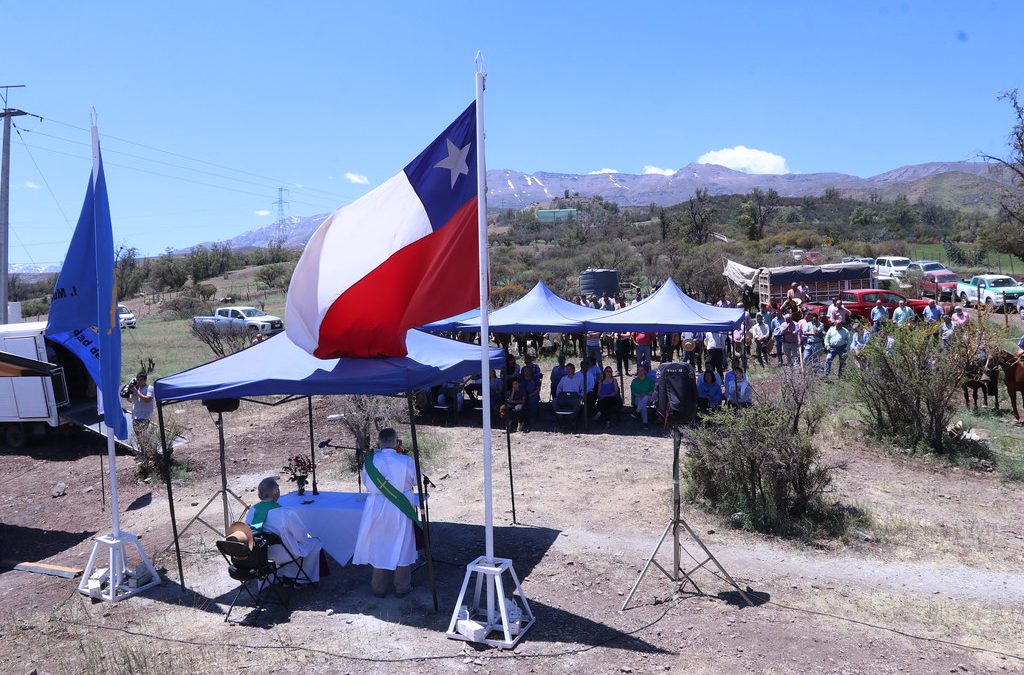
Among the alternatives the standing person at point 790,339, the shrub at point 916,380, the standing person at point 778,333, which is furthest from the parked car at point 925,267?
the shrub at point 916,380

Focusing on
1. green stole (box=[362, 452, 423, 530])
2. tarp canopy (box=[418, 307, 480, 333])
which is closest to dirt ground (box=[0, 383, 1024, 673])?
green stole (box=[362, 452, 423, 530])

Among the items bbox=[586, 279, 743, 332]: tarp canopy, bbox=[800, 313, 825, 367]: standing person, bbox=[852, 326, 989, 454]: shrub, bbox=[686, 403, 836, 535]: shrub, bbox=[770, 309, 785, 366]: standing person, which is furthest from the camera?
bbox=[770, 309, 785, 366]: standing person

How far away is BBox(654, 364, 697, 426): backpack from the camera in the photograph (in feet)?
20.4

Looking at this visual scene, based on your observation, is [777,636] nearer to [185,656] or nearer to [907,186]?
[185,656]

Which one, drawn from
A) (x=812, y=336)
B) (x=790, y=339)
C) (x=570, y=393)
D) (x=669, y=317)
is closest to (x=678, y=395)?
(x=570, y=393)

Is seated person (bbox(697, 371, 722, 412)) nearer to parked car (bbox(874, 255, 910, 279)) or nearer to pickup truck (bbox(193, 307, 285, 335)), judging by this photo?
pickup truck (bbox(193, 307, 285, 335))

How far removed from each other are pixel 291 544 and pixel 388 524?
1020 millimetres

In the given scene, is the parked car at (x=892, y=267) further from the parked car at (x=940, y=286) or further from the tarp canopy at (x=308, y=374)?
the tarp canopy at (x=308, y=374)

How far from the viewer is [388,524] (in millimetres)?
6664

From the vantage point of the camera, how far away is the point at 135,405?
40.4 ft

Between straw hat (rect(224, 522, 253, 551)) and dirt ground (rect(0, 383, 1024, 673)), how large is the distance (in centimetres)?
67

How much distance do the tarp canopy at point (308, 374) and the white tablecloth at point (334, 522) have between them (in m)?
1.30

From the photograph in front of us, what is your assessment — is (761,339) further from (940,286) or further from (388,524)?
(940,286)

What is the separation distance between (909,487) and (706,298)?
75.3 ft
